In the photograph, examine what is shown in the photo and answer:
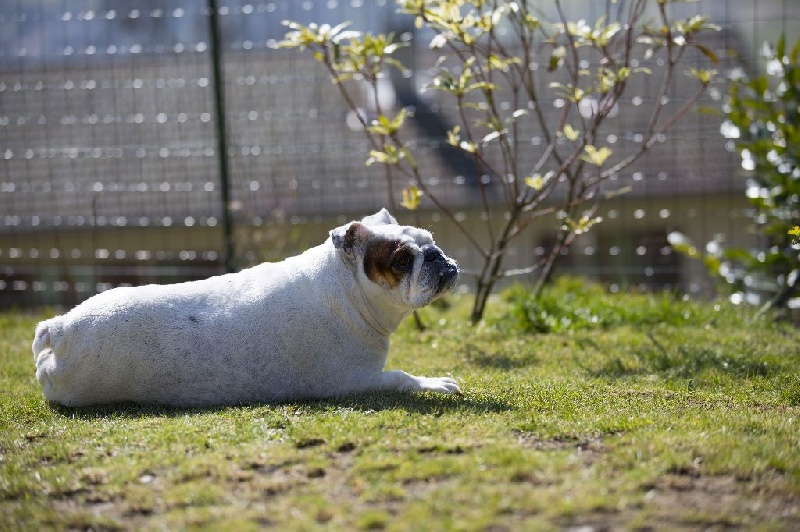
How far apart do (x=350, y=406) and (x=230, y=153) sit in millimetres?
5008

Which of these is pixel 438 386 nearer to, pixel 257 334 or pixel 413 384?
pixel 413 384

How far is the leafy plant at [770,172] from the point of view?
705 cm

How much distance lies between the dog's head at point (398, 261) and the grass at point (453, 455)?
0.49m

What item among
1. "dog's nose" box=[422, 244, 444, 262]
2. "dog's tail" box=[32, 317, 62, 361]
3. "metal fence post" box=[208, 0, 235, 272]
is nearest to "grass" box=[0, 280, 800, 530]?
"dog's tail" box=[32, 317, 62, 361]

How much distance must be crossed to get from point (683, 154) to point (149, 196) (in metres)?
5.92

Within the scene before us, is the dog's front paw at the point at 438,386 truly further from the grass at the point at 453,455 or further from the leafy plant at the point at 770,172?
the leafy plant at the point at 770,172

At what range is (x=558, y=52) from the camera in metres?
6.14

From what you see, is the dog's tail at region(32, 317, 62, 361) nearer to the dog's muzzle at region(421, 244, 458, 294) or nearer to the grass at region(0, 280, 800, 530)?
the grass at region(0, 280, 800, 530)

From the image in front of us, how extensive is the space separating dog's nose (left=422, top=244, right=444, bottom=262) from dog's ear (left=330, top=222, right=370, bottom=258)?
298mm

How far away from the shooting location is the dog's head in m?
4.18

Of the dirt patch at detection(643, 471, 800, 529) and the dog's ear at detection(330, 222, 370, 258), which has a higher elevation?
the dog's ear at detection(330, 222, 370, 258)

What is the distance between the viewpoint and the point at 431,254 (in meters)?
4.23

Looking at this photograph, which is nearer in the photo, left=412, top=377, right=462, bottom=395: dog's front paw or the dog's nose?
the dog's nose

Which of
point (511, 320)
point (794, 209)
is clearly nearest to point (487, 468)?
point (511, 320)
